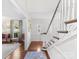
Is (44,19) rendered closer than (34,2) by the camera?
No

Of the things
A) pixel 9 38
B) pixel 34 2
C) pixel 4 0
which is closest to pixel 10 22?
pixel 9 38

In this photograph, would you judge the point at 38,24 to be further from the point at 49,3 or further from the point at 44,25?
the point at 49,3

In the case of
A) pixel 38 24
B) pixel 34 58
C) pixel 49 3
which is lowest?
pixel 34 58

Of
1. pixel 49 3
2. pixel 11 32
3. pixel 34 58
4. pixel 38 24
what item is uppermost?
pixel 49 3

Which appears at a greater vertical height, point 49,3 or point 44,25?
point 49,3

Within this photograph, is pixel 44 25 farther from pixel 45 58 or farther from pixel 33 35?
pixel 45 58

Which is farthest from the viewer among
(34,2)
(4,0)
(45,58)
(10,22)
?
(10,22)

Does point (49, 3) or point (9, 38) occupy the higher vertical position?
point (49, 3)

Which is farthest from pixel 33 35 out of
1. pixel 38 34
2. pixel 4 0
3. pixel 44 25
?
pixel 4 0

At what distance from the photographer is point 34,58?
A: 6.18 m

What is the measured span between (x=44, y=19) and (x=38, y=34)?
186 cm

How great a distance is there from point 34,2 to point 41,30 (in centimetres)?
644

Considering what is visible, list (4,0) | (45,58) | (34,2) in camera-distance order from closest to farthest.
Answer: (4,0), (45,58), (34,2)

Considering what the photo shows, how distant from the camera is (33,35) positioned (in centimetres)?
1402
